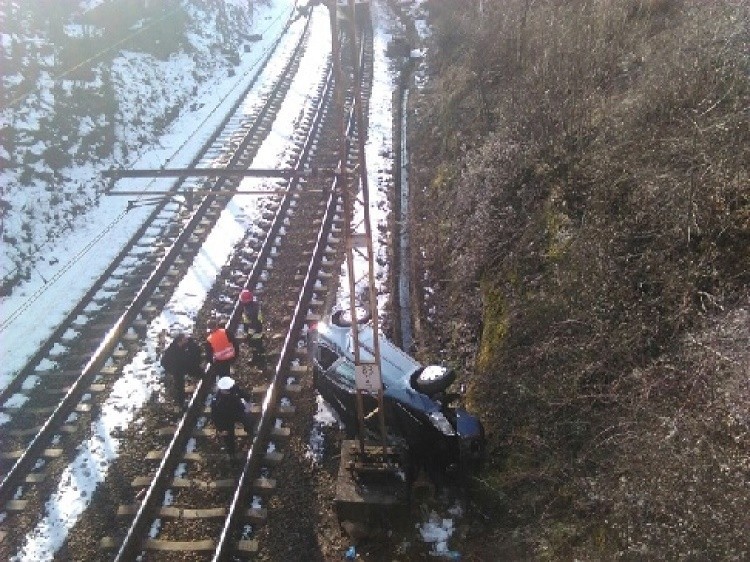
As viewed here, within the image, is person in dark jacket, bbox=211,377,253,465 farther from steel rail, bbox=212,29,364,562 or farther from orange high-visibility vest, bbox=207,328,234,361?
orange high-visibility vest, bbox=207,328,234,361

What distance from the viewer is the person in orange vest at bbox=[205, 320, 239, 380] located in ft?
33.6

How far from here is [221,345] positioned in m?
10.3

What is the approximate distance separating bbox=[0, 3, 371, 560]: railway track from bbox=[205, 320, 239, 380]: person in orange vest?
440 mm

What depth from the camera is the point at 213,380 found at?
10.9 metres

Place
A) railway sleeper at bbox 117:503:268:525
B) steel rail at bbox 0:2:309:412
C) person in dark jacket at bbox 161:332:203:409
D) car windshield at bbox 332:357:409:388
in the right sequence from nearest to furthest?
railway sleeper at bbox 117:503:268:525
car windshield at bbox 332:357:409:388
person in dark jacket at bbox 161:332:203:409
steel rail at bbox 0:2:309:412

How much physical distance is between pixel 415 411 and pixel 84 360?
6803mm

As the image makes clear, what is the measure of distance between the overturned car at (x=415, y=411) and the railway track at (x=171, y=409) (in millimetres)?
1105

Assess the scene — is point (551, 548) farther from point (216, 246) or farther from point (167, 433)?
point (216, 246)

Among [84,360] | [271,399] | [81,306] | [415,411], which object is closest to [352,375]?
[415,411]

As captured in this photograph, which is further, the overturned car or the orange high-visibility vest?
the orange high-visibility vest

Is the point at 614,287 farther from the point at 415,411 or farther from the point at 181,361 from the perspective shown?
the point at 181,361

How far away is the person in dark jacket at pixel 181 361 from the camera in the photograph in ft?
33.5

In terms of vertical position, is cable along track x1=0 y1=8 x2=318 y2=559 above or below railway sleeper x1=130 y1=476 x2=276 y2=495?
above

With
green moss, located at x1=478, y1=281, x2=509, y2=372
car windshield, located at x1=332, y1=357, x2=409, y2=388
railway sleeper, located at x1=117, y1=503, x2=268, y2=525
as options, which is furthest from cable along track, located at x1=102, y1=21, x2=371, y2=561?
green moss, located at x1=478, y1=281, x2=509, y2=372
